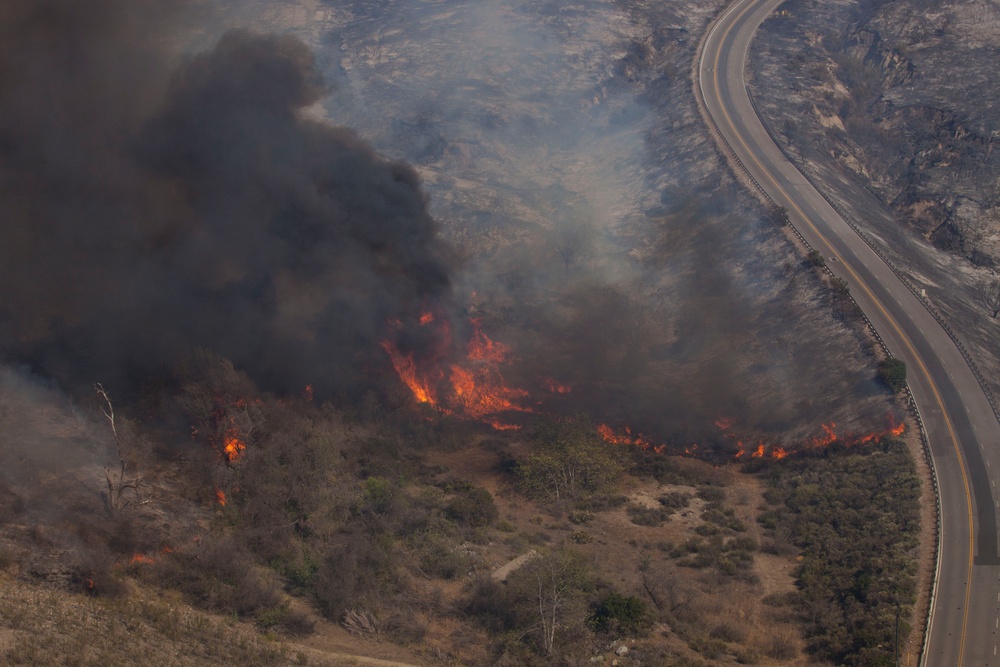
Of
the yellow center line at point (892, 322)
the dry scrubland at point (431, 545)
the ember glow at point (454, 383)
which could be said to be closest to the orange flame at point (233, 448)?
the dry scrubland at point (431, 545)

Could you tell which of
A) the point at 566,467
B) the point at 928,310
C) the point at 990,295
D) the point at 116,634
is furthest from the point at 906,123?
the point at 116,634

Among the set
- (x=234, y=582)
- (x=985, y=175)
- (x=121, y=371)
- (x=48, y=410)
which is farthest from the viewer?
(x=985, y=175)

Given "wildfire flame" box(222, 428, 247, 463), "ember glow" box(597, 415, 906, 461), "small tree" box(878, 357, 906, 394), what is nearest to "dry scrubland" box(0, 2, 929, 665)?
"wildfire flame" box(222, 428, 247, 463)

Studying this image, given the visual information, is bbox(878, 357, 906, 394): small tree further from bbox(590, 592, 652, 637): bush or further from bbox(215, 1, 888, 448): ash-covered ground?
bbox(590, 592, 652, 637): bush

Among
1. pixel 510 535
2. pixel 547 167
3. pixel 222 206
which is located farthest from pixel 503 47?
pixel 510 535

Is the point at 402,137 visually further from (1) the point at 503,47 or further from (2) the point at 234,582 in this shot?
(2) the point at 234,582

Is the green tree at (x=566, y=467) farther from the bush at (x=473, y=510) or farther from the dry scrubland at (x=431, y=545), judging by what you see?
the bush at (x=473, y=510)

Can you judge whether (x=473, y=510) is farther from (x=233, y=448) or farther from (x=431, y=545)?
(x=233, y=448)
